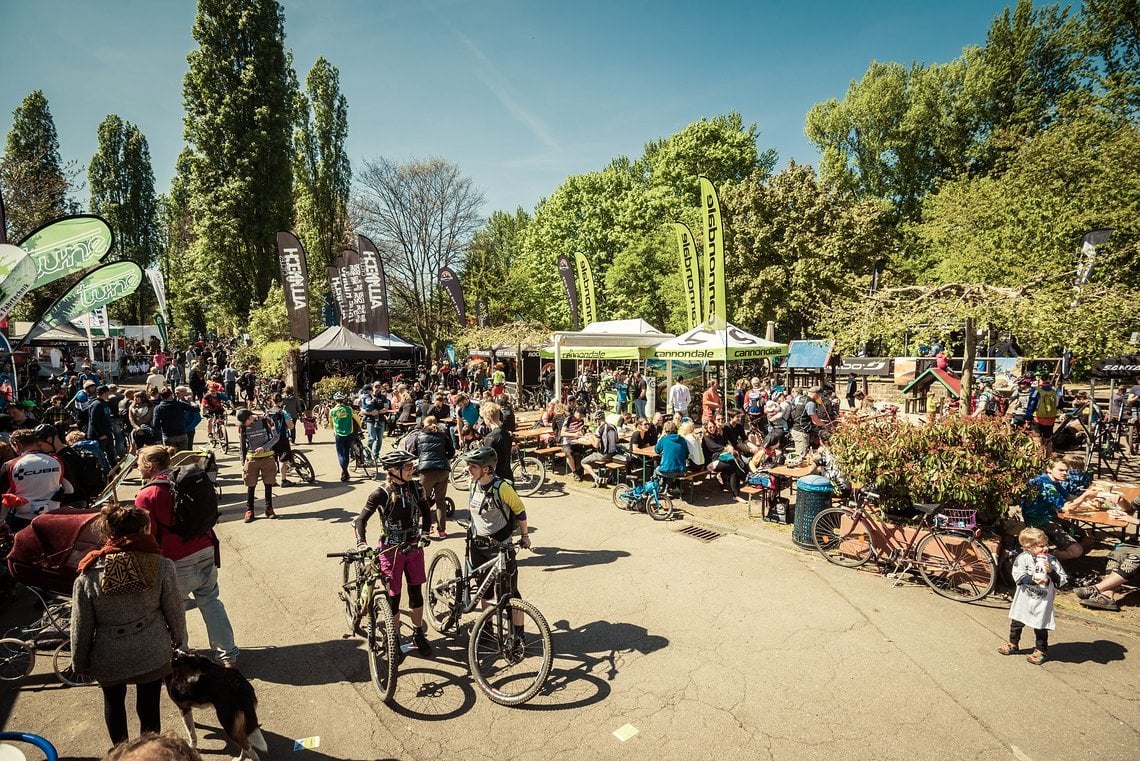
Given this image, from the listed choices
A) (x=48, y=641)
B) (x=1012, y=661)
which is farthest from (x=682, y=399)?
(x=48, y=641)

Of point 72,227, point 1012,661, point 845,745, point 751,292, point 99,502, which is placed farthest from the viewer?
point 751,292

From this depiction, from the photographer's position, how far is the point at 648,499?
8977 millimetres

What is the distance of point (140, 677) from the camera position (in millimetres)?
3230

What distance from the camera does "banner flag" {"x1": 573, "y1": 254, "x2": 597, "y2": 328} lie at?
23.3 m

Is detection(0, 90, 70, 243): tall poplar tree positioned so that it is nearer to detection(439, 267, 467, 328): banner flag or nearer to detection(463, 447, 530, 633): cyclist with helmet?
detection(439, 267, 467, 328): banner flag

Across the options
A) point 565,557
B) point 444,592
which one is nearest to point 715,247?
point 565,557

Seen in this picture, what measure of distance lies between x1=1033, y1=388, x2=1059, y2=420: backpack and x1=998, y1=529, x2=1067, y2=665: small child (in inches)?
325

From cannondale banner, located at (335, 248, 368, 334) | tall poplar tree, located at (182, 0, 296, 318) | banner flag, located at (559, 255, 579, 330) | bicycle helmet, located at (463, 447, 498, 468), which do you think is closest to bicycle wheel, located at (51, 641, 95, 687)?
bicycle helmet, located at (463, 447, 498, 468)

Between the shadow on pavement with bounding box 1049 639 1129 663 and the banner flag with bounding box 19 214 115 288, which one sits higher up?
the banner flag with bounding box 19 214 115 288

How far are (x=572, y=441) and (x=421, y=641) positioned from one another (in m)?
6.75

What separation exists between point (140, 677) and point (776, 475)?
25.4 ft

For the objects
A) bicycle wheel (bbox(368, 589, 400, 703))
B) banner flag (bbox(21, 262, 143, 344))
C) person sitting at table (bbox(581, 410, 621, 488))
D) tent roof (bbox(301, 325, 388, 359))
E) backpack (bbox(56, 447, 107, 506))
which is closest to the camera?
bicycle wheel (bbox(368, 589, 400, 703))

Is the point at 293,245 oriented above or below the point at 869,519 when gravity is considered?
above

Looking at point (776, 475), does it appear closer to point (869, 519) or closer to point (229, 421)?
point (869, 519)
